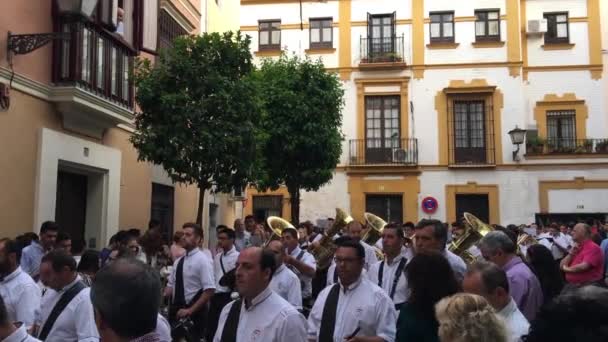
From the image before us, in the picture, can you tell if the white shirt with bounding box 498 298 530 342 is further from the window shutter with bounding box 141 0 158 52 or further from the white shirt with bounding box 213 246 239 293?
the window shutter with bounding box 141 0 158 52

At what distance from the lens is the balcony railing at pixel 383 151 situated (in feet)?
86.5

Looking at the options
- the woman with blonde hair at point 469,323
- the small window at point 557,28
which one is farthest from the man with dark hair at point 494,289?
the small window at point 557,28

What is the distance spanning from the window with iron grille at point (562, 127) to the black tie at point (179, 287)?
21.7 m

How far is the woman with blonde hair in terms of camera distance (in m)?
3.05

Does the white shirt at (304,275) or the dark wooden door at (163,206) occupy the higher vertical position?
the dark wooden door at (163,206)

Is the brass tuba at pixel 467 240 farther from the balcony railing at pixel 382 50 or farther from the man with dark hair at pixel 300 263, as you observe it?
the balcony railing at pixel 382 50

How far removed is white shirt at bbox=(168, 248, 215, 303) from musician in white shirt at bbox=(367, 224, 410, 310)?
6.62ft

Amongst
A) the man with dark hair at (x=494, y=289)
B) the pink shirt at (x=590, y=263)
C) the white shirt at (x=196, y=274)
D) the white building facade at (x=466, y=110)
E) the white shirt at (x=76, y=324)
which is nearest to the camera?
the man with dark hair at (x=494, y=289)

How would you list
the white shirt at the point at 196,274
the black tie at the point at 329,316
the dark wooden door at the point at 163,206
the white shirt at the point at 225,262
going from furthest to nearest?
the dark wooden door at the point at 163,206 < the white shirt at the point at 225,262 < the white shirt at the point at 196,274 < the black tie at the point at 329,316

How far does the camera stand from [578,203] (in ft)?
83.8

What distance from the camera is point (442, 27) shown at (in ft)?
88.8

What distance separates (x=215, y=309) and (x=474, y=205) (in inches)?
752

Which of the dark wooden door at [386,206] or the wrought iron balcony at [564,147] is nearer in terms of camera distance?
the wrought iron balcony at [564,147]

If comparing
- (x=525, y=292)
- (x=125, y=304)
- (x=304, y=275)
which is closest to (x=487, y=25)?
(x=304, y=275)
